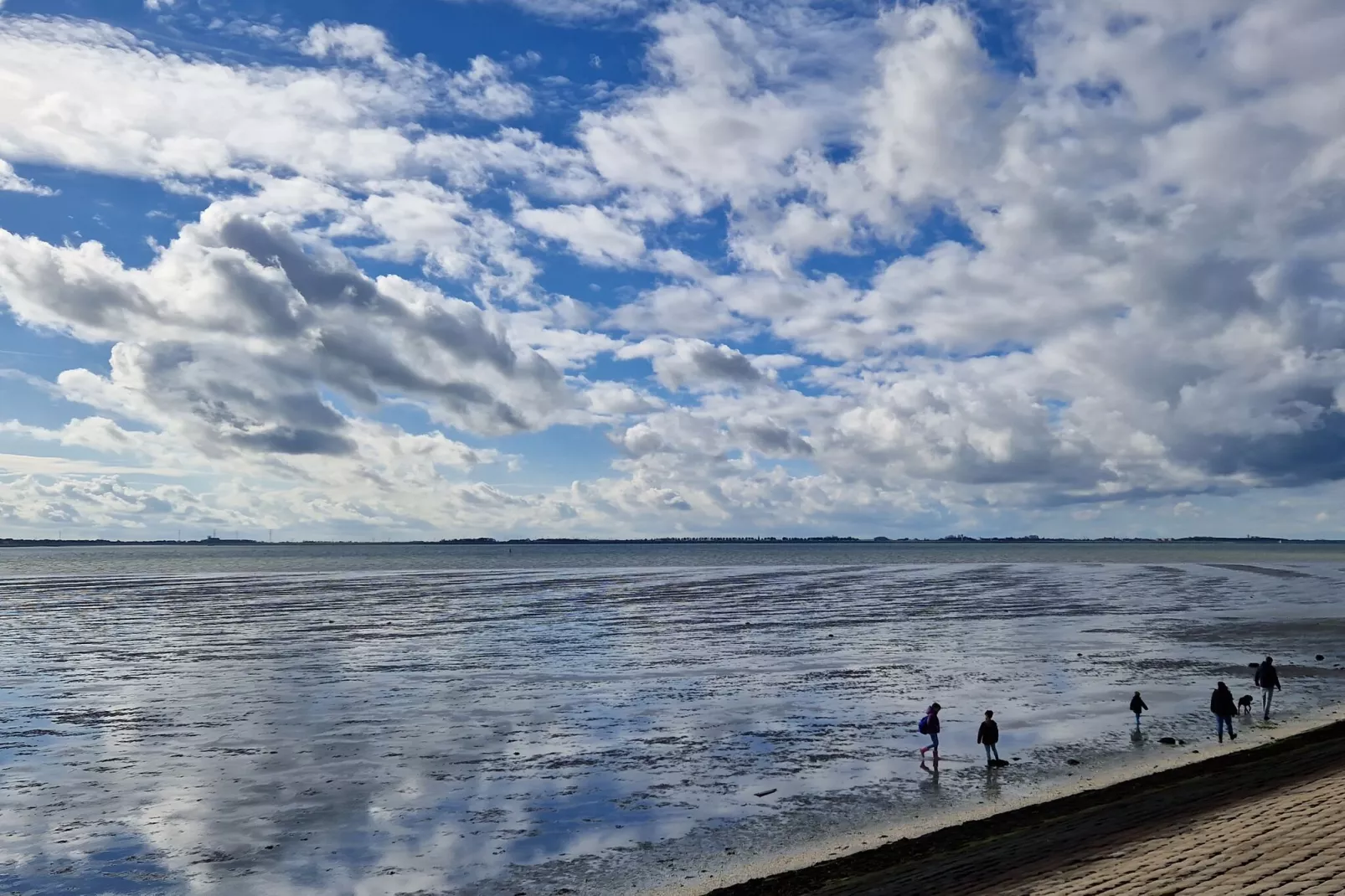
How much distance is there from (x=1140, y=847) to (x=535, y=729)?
1880 centimetres

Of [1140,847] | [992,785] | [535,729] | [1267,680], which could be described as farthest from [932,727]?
[1267,680]

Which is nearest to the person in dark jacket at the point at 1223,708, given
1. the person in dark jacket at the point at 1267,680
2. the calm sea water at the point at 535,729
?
the calm sea water at the point at 535,729

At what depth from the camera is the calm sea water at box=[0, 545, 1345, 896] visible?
63.2ft

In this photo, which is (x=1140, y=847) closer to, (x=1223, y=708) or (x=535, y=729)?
(x=1223, y=708)

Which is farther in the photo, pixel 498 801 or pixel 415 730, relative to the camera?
pixel 415 730

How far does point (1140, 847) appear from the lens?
16453 millimetres

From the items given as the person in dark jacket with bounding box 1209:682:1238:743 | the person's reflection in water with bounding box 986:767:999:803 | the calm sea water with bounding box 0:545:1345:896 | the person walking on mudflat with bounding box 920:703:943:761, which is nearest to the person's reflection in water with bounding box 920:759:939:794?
the calm sea water with bounding box 0:545:1345:896

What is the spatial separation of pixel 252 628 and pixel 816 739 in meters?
46.0

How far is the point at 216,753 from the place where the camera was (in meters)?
27.4

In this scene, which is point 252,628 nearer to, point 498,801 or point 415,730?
point 415,730

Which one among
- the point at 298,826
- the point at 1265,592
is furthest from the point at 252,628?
the point at 1265,592

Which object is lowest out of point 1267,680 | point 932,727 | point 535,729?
point 535,729

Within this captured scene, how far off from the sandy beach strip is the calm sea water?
89.2 inches

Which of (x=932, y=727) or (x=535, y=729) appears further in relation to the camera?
(x=535, y=729)
